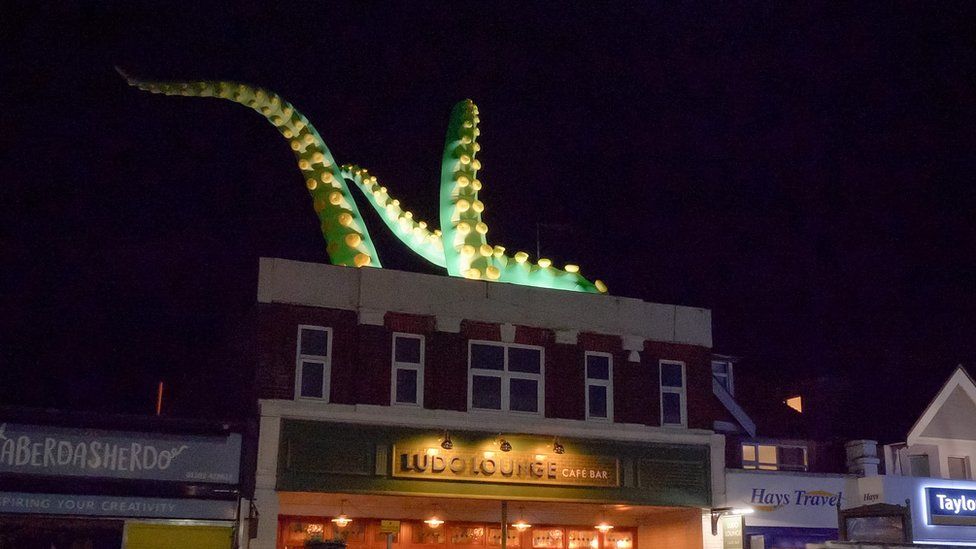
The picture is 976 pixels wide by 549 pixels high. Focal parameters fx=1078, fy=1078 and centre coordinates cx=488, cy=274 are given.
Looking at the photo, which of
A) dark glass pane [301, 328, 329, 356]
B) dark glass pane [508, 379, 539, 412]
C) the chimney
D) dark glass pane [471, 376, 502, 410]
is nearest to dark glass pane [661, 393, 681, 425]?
dark glass pane [508, 379, 539, 412]

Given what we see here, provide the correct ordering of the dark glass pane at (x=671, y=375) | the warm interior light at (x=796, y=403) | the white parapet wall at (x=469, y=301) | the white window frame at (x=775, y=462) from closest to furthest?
the white parapet wall at (x=469, y=301)
the dark glass pane at (x=671, y=375)
the white window frame at (x=775, y=462)
the warm interior light at (x=796, y=403)

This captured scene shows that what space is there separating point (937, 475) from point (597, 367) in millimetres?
11094

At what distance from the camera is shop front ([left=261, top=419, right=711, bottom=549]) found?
2280cm

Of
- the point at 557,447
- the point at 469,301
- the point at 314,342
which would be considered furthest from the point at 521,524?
the point at 314,342

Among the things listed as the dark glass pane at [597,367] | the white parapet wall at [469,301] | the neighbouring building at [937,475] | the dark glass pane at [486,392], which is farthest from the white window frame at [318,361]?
the neighbouring building at [937,475]

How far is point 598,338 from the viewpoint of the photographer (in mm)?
25953

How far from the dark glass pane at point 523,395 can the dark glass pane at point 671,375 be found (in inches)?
136

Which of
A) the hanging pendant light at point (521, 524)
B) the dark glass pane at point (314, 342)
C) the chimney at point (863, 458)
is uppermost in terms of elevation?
the dark glass pane at point (314, 342)

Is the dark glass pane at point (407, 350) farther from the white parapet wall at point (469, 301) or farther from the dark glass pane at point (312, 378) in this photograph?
the dark glass pane at point (312, 378)

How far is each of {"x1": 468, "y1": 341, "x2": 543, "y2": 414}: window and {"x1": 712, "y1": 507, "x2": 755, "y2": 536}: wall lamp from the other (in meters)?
5.00

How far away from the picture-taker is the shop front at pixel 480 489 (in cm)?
2280

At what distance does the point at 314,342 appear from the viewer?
925 inches

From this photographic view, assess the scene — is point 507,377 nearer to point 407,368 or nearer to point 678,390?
point 407,368

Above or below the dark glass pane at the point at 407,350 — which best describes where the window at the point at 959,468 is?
below
